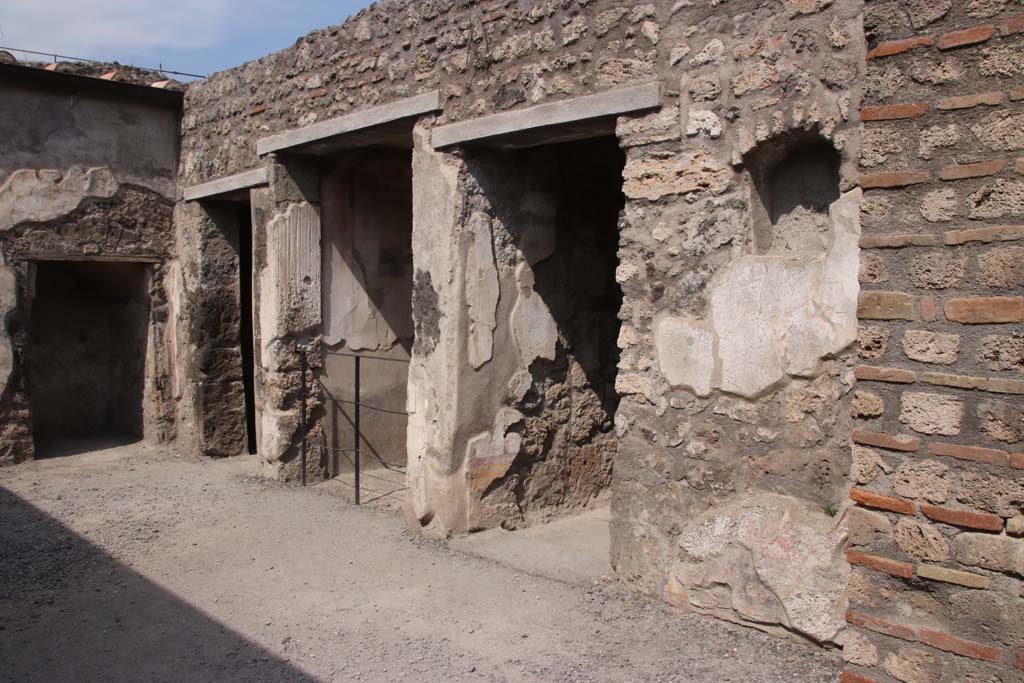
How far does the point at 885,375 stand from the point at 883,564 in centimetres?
49

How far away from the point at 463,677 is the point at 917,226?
219 centimetres

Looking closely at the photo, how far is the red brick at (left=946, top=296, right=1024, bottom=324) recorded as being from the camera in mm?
2064

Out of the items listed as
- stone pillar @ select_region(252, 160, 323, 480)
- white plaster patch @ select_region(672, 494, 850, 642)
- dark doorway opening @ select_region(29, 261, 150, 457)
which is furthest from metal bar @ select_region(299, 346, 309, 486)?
white plaster patch @ select_region(672, 494, 850, 642)

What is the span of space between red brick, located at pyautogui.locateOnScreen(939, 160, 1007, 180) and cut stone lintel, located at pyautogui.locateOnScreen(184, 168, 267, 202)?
15.6 feet

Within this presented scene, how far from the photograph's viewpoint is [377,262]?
20.9ft

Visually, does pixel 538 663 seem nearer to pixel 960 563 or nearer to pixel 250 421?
pixel 960 563

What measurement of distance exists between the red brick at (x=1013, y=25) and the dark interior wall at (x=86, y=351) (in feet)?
23.6

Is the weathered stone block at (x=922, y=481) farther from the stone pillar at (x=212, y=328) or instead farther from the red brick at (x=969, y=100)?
the stone pillar at (x=212, y=328)

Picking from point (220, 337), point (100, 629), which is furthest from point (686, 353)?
point (220, 337)

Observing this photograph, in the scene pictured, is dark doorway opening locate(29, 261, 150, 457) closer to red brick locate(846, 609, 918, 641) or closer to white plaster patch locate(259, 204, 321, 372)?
white plaster patch locate(259, 204, 321, 372)

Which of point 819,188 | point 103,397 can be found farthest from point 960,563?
point 103,397

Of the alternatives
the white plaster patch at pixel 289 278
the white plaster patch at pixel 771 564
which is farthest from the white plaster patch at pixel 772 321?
the white plaster patch at pixel 289 278

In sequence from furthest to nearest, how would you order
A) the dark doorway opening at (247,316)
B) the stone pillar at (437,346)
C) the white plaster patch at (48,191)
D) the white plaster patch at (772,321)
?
the dark doorway opening at (247,316) < the white plaster patch at (48,191) < the stone pillar at (437,346) < the white plaster patch at (772,321)

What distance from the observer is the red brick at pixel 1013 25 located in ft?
6.69
